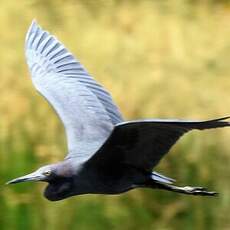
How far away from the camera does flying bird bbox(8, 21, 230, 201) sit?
4441mm

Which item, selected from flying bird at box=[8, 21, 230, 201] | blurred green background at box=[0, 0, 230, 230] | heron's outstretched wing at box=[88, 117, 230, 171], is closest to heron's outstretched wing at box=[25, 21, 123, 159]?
flying bird at box=[8, 21, 230, 201]

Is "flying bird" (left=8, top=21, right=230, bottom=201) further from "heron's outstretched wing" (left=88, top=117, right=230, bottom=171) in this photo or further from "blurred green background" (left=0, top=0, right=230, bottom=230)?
"blurred green background" (left=0, top=0, right=230, bottom=230)

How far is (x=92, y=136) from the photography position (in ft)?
16.4

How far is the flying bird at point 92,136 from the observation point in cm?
444

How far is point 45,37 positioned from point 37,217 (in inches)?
44.7

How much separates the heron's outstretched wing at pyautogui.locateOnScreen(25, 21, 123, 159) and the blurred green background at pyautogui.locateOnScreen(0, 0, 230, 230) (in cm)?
102

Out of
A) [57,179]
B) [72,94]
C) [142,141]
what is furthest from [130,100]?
[142,141]

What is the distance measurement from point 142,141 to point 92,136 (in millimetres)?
499

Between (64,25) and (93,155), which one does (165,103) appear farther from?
(93,155)

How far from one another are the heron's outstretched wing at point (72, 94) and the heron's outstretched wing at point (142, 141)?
20cm

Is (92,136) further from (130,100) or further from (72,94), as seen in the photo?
(130,100)

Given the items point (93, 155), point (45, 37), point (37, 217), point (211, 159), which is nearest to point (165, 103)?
point (211, 159)

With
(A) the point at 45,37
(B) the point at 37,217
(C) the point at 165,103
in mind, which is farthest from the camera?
(C) the point at 165,103

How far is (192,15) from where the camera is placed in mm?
7988
